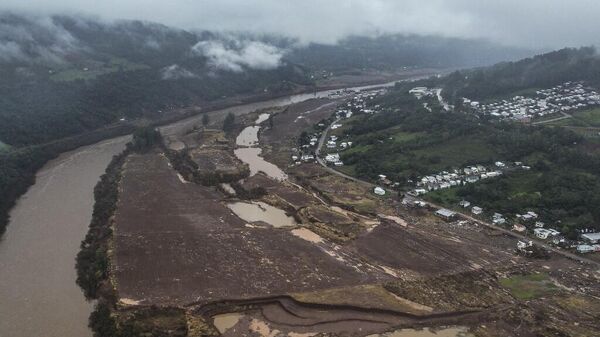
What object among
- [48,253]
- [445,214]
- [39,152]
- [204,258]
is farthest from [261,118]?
[204,258]

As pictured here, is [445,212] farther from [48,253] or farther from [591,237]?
[48,253]

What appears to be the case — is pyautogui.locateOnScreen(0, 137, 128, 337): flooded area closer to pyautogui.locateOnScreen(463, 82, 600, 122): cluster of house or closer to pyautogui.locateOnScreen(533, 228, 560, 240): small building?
pyautogui.locateOnScreen(533, 228, 560, 240): small building

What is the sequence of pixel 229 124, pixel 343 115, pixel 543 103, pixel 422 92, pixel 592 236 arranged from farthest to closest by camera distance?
pixel 422 92 < pixel 343 115 < pixel 543 103 < pixel 229 124 < pixel 592 236

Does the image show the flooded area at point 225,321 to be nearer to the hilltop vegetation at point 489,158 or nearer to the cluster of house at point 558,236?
the cluster of house at point 558,236

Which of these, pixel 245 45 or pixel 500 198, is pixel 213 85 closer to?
pixel 245 45

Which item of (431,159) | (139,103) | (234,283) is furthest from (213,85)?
(234,283)

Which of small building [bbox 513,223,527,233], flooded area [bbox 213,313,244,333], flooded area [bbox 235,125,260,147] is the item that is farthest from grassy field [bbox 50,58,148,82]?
small building [bbox 513,223,527,233]
